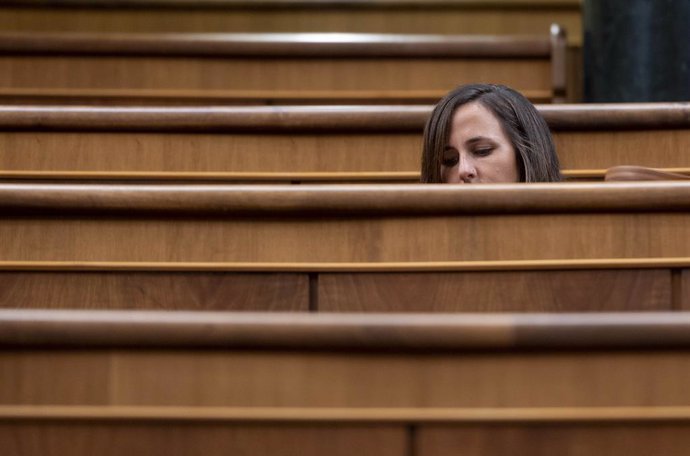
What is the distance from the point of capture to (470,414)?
20 centimetres

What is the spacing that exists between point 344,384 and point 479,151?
0.22 metres

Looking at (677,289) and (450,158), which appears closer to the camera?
(677,289)

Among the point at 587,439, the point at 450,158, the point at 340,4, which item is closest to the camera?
the point at 587,439

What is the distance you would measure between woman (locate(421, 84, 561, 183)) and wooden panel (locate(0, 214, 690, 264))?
79 mm

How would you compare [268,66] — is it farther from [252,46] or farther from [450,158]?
[450,158]

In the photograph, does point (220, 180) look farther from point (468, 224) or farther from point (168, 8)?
point (168, 8)

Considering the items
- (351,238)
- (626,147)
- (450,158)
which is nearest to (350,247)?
(351,238)

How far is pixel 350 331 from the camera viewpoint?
20cm

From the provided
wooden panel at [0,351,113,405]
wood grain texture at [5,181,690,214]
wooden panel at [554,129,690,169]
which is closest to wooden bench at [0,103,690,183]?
wooden panel at [554,129,690,169]

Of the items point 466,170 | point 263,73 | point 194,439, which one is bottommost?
point 194,439

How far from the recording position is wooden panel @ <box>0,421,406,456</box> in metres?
0.20

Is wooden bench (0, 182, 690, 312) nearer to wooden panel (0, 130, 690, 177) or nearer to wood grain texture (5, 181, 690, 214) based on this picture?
wood grain texture (5, 181, 690, 214)

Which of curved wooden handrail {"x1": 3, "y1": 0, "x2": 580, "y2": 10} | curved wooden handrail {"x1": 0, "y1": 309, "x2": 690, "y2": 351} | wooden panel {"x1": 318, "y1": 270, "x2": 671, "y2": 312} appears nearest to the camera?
curved wooden handrail {"x1": 0, "y1": 309, "x2": 690, "y2": 351}

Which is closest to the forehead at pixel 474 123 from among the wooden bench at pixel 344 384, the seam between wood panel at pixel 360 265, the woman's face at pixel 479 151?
the woman's face at pixel 479 151
